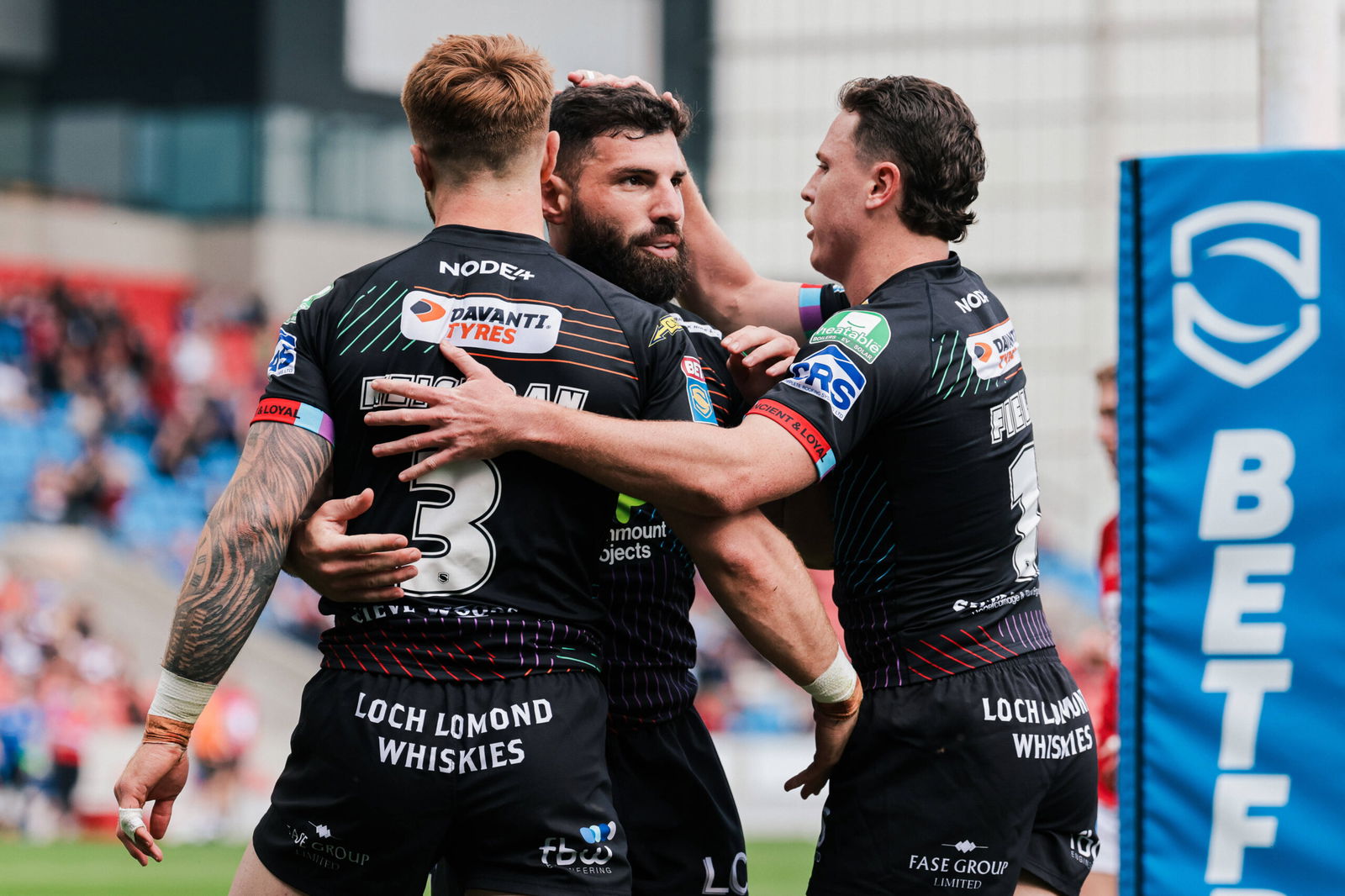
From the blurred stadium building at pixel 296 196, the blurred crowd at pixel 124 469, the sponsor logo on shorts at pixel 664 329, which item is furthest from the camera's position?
the blurred stadium building at pixel 296 196

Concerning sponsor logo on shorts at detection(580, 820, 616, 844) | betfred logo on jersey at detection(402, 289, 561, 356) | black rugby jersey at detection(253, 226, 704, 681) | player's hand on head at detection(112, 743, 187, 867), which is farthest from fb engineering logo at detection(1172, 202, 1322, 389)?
player's hand on head at detection(112, 743, 187, 867)

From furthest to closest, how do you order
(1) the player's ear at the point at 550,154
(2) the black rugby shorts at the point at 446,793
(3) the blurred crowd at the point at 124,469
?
(3) the blurred crowd at the point at 124,469
(1) the player's ear at the point at 550,154
(2) the black rugby shorts at the point at 446,793

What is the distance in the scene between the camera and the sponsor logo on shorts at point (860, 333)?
3.29 m

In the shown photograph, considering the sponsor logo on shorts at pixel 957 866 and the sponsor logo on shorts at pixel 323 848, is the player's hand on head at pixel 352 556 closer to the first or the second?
the sponsor logo on shorts at pixel 323 848

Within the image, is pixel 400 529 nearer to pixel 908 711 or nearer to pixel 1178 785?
pixel 908 711

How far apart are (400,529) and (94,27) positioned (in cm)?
2796

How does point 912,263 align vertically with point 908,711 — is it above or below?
above

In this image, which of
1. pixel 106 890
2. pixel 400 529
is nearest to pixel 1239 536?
pixel 400 529

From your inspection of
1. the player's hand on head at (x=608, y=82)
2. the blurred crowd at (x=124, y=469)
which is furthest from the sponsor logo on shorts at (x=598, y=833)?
the blurred crowd at (x=124, y=469)

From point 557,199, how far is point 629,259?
0.27 meters

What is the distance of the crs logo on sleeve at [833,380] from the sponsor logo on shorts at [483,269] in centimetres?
60

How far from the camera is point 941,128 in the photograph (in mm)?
3551

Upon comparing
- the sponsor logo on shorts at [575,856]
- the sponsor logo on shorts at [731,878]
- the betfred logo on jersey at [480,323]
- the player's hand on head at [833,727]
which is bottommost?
the sponsor logo on shorts at [731,878]

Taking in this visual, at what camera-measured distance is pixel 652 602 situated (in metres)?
3.79
